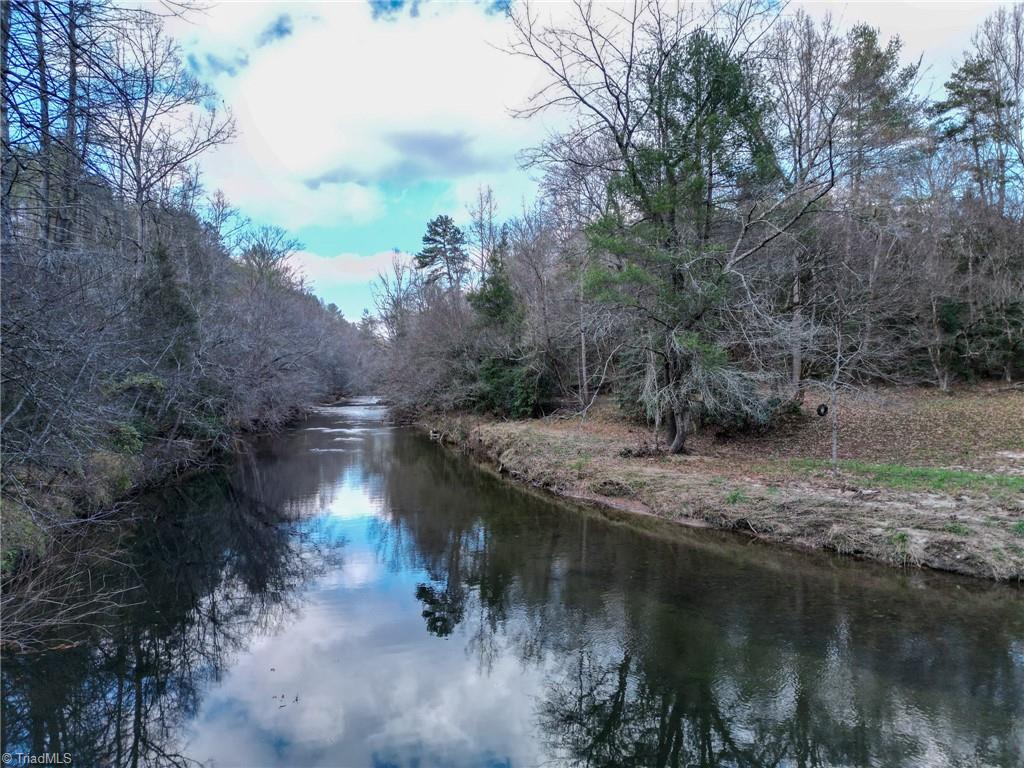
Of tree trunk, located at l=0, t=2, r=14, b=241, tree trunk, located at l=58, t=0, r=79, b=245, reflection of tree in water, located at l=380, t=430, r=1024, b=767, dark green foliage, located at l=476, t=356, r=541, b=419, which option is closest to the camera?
tree trunk, located at l=0, t=2, r=14, b=241

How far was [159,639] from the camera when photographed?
638cm

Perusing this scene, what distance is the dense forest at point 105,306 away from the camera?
452 centimetres

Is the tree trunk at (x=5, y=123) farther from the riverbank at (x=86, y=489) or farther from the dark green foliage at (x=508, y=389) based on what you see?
the dark green foliage at (x=508, y=389)

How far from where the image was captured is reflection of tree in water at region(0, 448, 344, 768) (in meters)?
4.72

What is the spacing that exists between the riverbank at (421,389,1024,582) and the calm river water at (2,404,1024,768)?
20.2 inches

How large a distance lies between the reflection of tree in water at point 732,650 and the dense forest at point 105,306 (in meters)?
4.96

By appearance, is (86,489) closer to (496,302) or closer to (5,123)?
(5,123)

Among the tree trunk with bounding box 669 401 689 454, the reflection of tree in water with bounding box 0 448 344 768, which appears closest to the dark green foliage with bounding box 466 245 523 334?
the tree trunk with bounding box 669 401 689 454

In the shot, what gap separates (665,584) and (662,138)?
988 cm

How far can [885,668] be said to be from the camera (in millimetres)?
5270

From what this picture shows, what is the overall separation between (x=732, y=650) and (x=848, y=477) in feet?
19.7

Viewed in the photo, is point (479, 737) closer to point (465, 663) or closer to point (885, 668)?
point (465, 663)

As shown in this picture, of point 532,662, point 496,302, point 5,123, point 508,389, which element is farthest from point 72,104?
point 496,302

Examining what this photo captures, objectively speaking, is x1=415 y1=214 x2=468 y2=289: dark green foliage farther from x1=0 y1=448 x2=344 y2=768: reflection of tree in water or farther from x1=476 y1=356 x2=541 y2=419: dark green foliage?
x1=0 y1=448 x2=344 y2=768: reflection of tree in water
